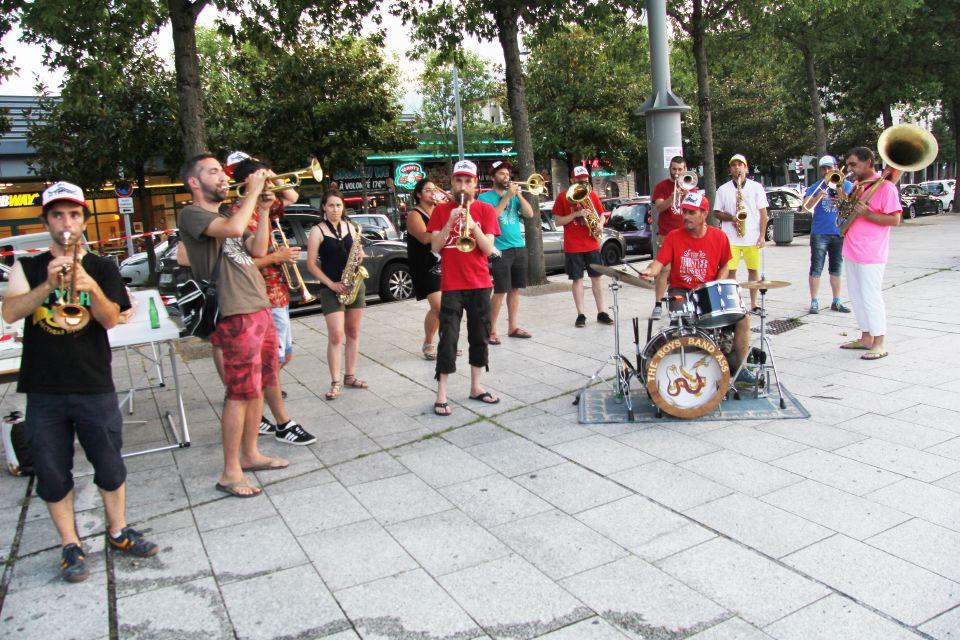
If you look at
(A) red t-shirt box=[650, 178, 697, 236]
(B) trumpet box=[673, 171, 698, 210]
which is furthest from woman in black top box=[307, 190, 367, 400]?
(A) red t-shirt box=[650, 178, 697, 236]

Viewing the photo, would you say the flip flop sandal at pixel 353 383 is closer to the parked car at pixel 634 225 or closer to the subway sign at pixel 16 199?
the parked car at pixel 634 225

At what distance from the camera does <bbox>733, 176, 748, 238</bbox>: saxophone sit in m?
8.12

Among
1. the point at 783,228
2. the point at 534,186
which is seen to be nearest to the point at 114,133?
the point at 534,186

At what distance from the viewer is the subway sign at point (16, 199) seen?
25938mm

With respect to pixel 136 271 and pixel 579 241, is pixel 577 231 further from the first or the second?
pixel 136 271

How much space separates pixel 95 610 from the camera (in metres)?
3.16

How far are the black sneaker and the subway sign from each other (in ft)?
86.9

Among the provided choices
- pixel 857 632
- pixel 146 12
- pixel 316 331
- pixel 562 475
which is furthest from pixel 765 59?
pixel 857 632

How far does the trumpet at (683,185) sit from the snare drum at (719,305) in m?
3.34

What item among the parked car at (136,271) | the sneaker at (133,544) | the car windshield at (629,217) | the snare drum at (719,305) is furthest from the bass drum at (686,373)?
the parked car at (136,271)

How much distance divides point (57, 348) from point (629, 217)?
16.3 metres

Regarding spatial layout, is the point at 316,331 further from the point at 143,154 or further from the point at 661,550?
the point at 143,154

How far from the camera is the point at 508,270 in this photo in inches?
308

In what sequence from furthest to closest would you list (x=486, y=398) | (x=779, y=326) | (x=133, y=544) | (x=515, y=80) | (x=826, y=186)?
(x=515, y=80)
(x=779, y=326)
(x=826, y=186)
(x=486, y=398)
(x=133, y=544)
